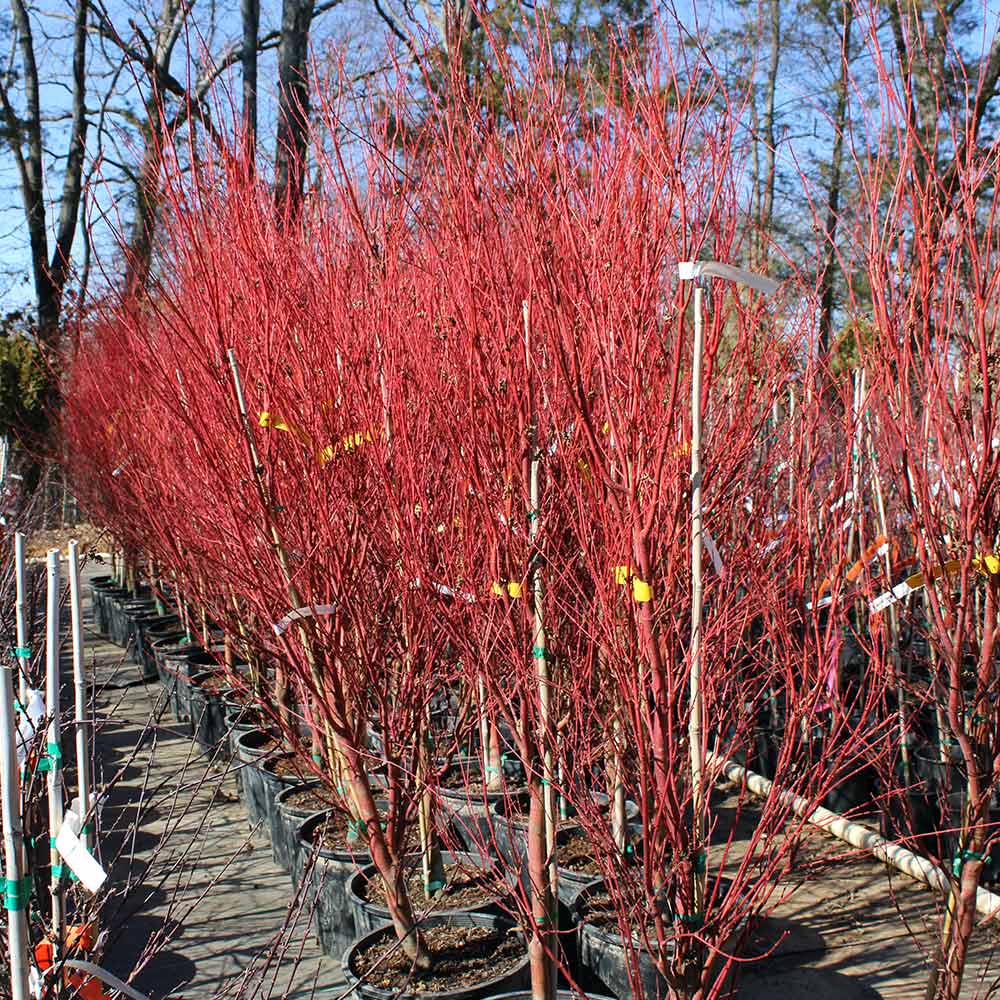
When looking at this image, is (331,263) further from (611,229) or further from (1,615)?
(1,615)

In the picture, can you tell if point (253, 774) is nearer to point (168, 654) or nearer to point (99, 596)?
point (168, 654)

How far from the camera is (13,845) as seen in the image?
5.31 ft

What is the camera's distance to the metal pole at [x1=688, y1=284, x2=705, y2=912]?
182 centimetres

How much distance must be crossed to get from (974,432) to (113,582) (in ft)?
33.5

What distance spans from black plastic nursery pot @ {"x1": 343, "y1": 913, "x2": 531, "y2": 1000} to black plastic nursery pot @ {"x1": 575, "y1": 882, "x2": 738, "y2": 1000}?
201 mm

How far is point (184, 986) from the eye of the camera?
3367mm

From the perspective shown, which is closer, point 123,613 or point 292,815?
point 292,815

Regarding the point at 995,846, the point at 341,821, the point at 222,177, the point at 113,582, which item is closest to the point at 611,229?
the point at 222,177

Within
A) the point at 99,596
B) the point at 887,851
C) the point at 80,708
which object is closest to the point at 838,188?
the point at 887,851

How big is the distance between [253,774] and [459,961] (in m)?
1.97

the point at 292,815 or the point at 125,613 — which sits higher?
the point at 125,613

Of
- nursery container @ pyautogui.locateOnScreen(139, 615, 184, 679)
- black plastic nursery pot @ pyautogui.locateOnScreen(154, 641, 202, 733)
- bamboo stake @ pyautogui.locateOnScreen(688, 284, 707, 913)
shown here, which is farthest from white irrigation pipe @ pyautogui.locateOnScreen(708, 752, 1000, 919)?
nursery container @ pyautogui.locateOnScreen(139, 615, 184, 679)

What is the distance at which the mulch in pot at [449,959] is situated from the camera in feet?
9.57

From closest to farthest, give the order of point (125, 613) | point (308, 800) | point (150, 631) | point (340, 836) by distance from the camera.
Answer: point (340, 836)
point (308, 800)
point (150, 631)
point (125, 613)
